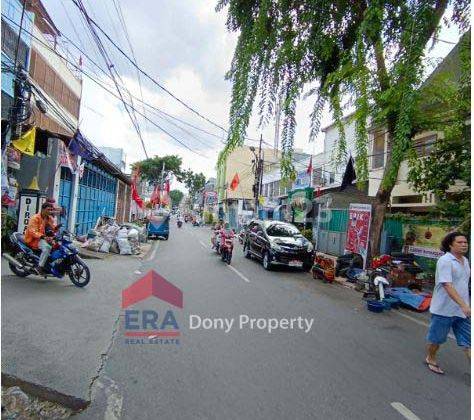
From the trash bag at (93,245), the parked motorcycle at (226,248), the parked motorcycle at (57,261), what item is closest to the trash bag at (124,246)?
the trash bag at (93,245)

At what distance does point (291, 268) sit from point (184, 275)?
4685 millimetres

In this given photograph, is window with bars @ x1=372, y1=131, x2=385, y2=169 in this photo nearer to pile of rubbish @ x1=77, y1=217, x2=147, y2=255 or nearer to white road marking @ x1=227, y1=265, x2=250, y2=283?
white road marking @ x1=227, y1=265, x2=250, y2=283

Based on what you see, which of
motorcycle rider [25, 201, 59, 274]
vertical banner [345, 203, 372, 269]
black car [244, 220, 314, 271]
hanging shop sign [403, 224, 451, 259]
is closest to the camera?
motorcycle rider [25, 201, 59, 274]

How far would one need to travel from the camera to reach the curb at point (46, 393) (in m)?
3.35

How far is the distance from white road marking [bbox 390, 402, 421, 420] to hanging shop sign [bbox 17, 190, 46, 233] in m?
11.3

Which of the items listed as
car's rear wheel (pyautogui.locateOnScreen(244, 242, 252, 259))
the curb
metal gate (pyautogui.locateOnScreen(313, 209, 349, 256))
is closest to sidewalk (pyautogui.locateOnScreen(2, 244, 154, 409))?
the curb

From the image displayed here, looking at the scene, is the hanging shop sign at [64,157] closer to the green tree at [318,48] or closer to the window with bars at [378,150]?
the green tree at [318,48]

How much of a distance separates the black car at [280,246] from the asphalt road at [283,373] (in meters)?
5.29

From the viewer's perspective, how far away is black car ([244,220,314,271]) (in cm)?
1269

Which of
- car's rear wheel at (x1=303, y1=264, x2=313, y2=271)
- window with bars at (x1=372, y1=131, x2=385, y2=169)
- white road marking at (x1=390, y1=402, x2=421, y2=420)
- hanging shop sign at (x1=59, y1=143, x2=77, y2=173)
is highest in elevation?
window with bars at (x1=372, y1=131, x2=385, y2=169)

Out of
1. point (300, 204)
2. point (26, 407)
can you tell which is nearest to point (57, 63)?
point (300, 204)

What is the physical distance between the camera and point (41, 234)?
794cm

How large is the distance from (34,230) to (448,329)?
770 centimetres

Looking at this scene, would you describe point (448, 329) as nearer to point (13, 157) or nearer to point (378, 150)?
point (13, 157)
